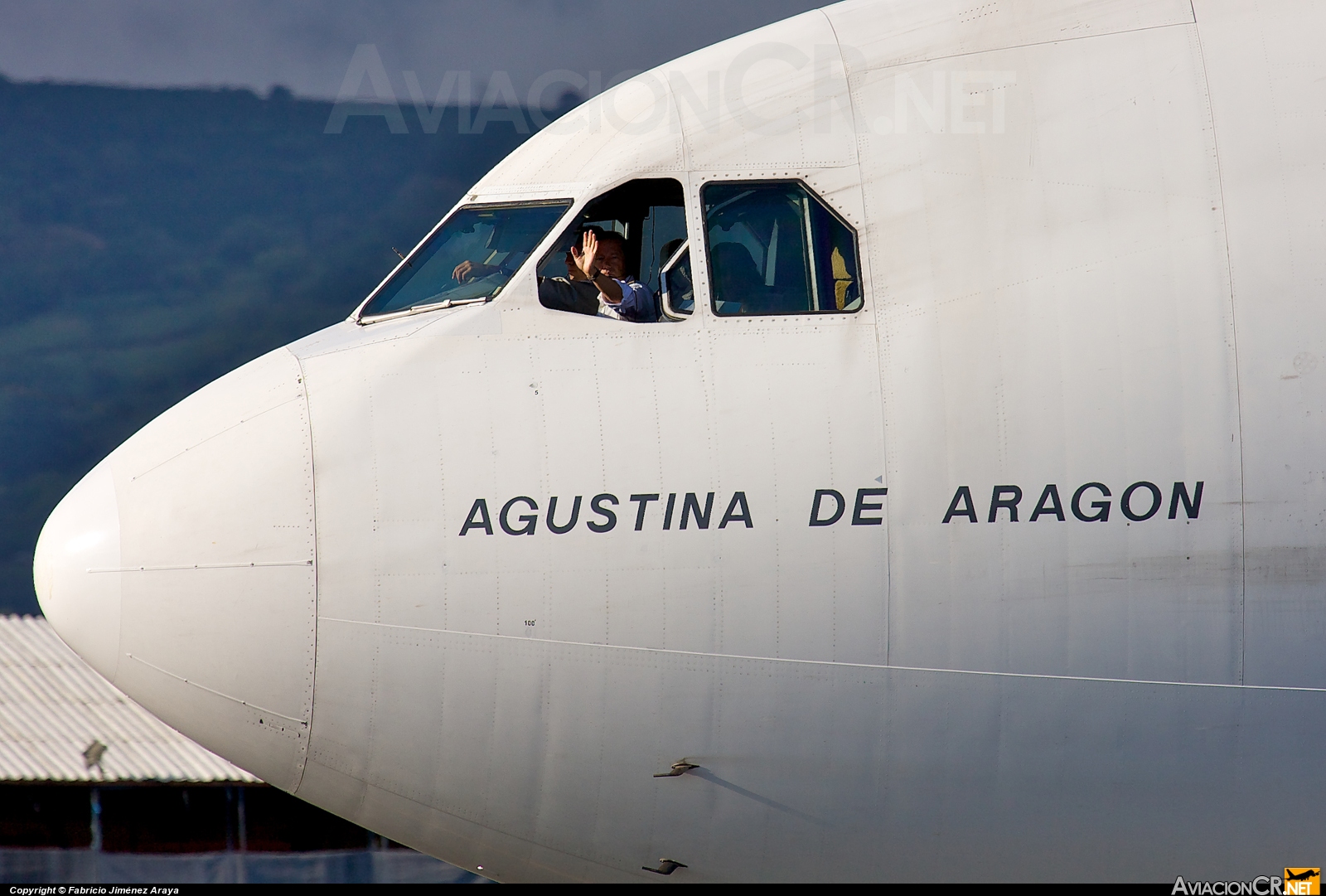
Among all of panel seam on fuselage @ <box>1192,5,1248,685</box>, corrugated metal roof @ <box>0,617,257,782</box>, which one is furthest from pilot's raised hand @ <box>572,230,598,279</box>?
corrugated metal roof @ <box>0,617,257,782</box>

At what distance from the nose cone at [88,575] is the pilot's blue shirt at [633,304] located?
274 cm

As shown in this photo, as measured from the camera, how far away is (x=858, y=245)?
17.6 feet

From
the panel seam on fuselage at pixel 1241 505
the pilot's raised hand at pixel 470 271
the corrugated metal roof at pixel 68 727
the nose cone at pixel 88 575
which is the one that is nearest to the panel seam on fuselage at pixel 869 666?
the panel seam on fuselage at pixel 1241 505

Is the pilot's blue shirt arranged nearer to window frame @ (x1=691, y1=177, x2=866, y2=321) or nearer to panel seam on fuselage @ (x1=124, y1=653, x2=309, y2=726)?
window frame @ (x1=691, y1=177, x2=866, y2=321)

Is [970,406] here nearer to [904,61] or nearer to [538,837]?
[904,61]

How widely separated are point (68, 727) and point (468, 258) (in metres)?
8.69

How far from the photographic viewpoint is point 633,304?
5.47m

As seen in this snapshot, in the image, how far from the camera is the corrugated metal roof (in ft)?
36.0

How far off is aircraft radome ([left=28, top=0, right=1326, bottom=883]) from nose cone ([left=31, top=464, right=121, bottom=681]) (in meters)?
0.02

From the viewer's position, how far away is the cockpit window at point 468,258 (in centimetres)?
557

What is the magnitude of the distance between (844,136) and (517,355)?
2.08m

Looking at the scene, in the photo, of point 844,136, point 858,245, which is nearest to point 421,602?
point 858,245

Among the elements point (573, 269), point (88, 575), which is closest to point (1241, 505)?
point (573, 269)

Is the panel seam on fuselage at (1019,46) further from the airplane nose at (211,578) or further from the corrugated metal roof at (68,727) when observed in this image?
the corrugated metal roof at (68,727)
